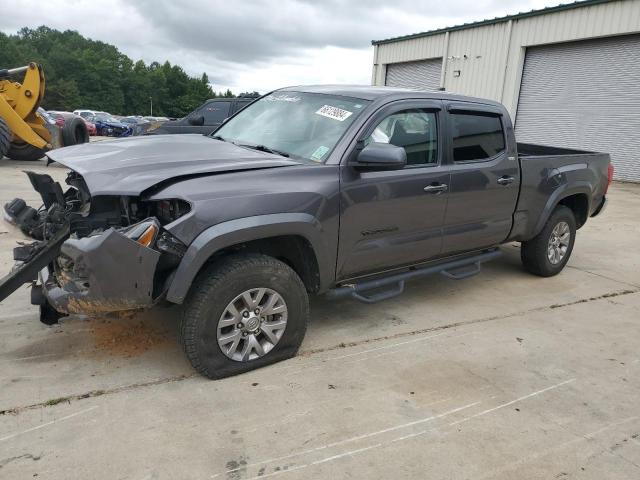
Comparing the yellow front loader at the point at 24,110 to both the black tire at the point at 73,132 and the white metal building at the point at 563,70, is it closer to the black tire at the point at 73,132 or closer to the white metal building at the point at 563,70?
the black tire at the point at 73,132

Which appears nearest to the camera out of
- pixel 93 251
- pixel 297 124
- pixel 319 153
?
pixel 93 251

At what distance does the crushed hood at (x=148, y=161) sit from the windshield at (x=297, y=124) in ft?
0.77

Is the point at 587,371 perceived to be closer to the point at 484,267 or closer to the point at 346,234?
the point at 346,234

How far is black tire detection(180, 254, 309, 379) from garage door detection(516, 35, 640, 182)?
51.2ft

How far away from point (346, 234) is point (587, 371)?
75.8 inches

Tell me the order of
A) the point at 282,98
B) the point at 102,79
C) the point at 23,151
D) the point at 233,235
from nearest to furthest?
the point at 233,235, the point at 282,98, the point at 23,151, the point at 102,79

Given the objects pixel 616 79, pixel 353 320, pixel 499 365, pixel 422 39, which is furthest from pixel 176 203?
pixel 422 39

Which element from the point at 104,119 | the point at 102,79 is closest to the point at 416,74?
the point at 104,119

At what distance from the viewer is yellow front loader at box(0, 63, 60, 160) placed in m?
11.9

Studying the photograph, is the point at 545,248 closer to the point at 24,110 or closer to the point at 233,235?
the point at 233,235

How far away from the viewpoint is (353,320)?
4367mm

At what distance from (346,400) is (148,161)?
74.0 inches

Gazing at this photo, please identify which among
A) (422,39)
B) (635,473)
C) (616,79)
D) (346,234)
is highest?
(422,39)

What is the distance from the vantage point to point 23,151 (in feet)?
43.5
